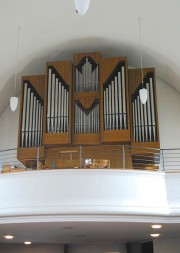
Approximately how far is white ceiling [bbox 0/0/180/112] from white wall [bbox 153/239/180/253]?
13.6ft

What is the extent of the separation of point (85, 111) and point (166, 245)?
162 inches

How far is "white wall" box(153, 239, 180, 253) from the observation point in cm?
992

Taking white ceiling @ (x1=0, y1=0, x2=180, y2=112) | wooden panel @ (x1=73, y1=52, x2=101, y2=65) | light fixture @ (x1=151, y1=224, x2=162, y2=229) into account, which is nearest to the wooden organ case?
wooden panel @ (x1=73, y1=52, x2=101, y2=65)

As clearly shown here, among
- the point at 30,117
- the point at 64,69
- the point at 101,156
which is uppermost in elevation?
the point at 64,69

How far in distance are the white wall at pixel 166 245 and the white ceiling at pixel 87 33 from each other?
416cm

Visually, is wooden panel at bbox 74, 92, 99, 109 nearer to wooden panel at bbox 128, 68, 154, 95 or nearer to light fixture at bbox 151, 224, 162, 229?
wooden panel at bbox 128, 68, 154, 95

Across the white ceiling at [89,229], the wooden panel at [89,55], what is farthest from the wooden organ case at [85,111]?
the white ceiling at [89,229]

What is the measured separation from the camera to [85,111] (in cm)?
970

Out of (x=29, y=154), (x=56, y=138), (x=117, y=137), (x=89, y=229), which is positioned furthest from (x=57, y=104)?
(x=89, y=229)

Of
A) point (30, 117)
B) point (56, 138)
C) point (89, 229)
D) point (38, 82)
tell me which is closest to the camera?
point (89, 229)

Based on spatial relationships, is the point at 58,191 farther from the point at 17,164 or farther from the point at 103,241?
the point at 103,241

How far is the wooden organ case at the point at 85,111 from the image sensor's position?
930cm

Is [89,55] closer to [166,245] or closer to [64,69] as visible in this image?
[64,69]

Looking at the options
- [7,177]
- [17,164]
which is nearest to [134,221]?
[7,177]
